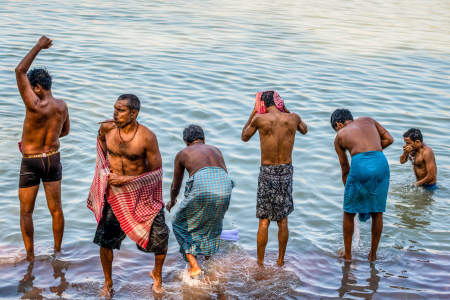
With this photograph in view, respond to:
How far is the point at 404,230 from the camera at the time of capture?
7836 mm

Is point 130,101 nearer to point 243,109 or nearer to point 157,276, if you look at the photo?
point 157,276

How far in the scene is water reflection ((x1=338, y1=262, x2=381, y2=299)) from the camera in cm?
612

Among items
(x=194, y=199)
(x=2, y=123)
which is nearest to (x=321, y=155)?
(x=194, y=199)

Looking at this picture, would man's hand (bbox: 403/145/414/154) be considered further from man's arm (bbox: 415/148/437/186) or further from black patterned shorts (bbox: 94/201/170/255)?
black patterned shorts (bbox: 94/201/170/255)

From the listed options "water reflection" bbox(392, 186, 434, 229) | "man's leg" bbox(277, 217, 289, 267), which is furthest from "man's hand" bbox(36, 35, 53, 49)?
"water reflection" bbox(392, 186, 434, 229)

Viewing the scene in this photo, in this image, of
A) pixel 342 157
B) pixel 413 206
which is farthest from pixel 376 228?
pixel 413 206

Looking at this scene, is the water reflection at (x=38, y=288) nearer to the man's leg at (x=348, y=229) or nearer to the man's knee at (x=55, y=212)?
the man's knee at (x=55, y=212)

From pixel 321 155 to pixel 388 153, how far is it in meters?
1.24

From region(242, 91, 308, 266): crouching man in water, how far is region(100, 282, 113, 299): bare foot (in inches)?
67.6

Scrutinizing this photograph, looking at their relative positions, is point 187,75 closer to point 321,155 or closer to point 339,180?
point 321,155

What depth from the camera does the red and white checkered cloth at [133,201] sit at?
18.1 feet

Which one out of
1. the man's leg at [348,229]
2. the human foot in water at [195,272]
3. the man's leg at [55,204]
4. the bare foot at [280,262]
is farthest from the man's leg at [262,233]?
the man's leg at [55,204]

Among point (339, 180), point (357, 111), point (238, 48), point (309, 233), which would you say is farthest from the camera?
point (238, 48)

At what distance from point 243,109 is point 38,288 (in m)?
6.97
